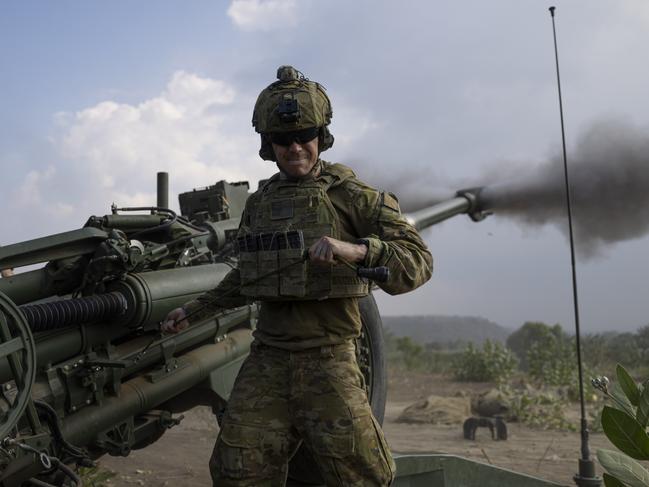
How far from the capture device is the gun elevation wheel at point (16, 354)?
3.08 m

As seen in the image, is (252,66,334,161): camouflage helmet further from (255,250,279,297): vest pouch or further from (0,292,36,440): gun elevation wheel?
(0,292,36,440): gun elevation wheel

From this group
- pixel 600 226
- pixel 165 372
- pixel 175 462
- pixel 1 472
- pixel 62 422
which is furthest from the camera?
pixel 600 226

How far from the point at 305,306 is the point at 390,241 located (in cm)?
44

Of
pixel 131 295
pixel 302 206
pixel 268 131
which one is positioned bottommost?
pixel 131 295

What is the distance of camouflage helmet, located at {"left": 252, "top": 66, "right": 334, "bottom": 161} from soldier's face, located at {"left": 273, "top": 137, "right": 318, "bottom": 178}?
7 cm

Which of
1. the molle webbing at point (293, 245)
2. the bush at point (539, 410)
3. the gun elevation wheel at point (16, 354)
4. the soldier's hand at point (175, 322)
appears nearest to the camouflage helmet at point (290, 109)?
the molle webbing at point (293, 245)

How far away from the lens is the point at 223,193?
5742 mm

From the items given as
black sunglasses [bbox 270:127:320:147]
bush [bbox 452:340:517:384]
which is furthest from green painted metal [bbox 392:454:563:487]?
bush [bbox 452:340:517:384]

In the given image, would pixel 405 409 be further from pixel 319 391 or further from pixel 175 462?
pixel 319 391

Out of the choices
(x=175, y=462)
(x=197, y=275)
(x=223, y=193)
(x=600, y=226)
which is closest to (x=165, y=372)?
(x=197, y=275)

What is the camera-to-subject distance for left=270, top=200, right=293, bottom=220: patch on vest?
295 centimetres

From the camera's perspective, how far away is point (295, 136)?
2924 mm

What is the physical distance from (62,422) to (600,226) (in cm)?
627

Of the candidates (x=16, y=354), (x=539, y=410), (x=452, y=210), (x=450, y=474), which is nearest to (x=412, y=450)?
(x=452, y=210)
